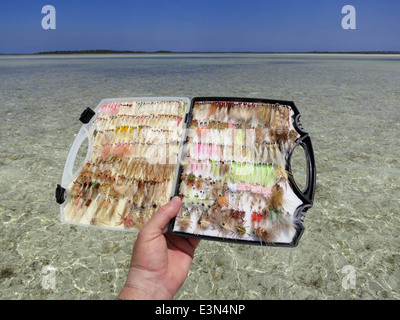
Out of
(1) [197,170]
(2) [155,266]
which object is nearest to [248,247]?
(1) [197,170]

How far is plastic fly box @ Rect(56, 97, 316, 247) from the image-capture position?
8.77 feet

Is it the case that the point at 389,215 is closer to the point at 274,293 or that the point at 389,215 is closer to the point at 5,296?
the point at 274,293

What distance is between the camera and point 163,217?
7.91ft

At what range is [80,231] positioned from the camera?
3803 mm

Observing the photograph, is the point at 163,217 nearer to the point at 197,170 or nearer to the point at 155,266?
the point at 155,266

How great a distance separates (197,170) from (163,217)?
0.91 meters

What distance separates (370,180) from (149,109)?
4.84 metres

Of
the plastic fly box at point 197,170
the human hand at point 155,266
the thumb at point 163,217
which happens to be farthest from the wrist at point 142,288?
the plastic fly box at point 197,170

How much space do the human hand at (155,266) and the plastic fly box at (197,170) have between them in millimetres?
216

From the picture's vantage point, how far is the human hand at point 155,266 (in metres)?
2.15

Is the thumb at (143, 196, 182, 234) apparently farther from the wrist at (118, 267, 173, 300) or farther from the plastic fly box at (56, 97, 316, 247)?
the wrist at (118, 267, 173, 300)
